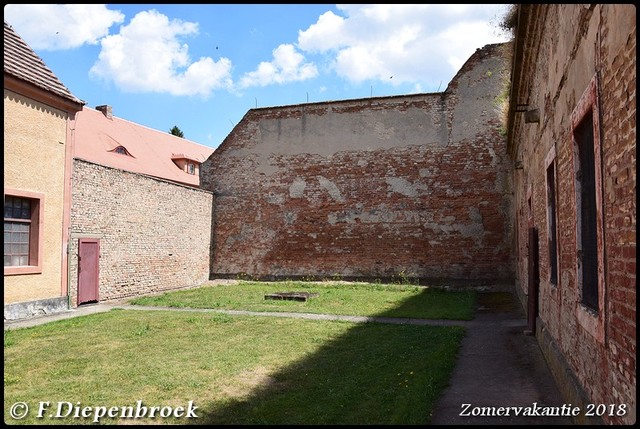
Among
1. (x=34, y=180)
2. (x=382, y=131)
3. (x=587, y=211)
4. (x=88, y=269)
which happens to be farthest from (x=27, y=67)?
(x=587, y=211)

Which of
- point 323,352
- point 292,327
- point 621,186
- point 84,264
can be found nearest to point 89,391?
point 323,352

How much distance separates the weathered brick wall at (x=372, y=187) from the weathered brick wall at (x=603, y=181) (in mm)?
11083

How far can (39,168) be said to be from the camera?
11750 millimetres

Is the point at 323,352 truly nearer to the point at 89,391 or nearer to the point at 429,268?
the point at 89,391

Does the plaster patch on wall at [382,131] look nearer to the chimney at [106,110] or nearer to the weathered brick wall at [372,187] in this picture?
the weathered brick wall at [372,187]

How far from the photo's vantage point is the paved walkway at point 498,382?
473cm

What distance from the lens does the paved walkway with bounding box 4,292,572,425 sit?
4.73 m

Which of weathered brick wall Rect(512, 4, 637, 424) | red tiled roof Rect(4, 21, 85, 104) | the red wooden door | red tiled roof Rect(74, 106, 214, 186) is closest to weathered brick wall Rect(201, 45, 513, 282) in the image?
red tiled roof Rect(74, 106, 214, 186)

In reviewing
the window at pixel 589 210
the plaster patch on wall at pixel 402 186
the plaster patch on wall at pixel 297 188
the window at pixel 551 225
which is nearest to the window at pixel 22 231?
the plaster patch on wall at pixel 297 188

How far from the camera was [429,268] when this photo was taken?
1817 centimetres

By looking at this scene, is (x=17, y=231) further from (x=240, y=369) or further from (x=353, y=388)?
(x=353, y=388)

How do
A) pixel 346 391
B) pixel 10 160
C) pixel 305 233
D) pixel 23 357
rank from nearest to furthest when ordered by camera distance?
pixel 346 391, pixel 23 357, pixel 10 160, pixel 305 233

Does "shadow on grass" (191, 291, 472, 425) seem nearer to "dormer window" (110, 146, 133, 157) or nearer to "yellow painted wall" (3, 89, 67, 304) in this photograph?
"yellow painted wall" (3, 89, 67, 304)

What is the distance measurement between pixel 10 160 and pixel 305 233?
11204mm
